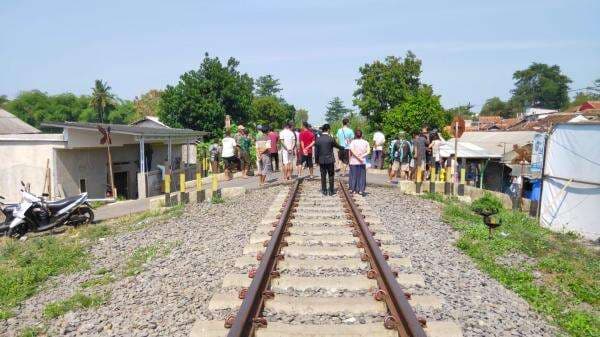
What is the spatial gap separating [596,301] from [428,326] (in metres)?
3.56

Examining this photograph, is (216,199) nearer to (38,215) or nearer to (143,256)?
(38,215)

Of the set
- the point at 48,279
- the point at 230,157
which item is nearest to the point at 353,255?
the point at 48,279

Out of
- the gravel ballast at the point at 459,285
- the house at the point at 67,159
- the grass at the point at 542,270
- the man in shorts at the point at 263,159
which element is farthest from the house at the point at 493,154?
the gravel ballast at the point at 459,285

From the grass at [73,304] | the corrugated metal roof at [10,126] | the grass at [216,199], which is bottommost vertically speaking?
the grass at [73,304]

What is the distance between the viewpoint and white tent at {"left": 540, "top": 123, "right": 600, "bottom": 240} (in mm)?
13258

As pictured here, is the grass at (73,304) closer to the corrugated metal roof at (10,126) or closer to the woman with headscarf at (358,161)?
the woman with headscarf at (358,161)

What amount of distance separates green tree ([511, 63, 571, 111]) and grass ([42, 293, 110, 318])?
103m

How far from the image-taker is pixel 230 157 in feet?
57.0

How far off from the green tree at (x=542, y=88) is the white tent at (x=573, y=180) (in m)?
91.4

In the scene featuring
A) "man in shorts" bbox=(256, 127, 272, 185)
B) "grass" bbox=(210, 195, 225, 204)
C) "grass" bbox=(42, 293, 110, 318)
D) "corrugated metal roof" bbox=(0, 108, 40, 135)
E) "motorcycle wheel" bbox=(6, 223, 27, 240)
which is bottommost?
"motorcycle wheel" bbox=(6, 223, 27, 240)

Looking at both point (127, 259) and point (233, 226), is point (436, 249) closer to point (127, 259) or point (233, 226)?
point (233, 226)

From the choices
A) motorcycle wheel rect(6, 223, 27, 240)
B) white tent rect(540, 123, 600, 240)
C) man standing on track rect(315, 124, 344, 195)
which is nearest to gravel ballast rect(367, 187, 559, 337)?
man standing on track rect(315, 124, 344, 195)

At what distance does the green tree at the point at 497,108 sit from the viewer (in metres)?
99.4

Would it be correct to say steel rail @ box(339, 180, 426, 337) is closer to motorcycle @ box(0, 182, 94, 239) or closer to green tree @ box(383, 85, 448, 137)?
motorcycle @ box(0, 182, 94, 239)
